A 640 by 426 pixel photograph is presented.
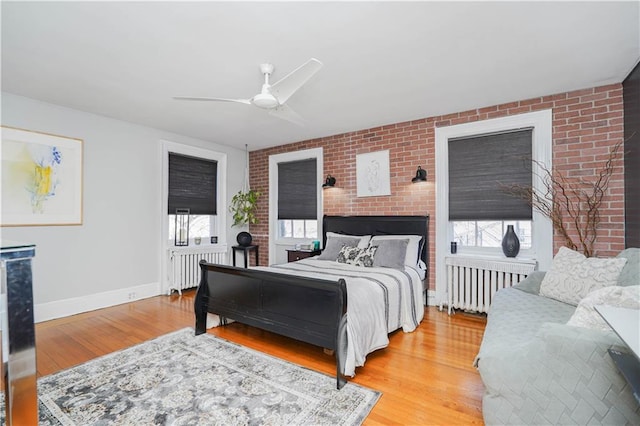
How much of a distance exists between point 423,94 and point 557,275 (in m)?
2.20

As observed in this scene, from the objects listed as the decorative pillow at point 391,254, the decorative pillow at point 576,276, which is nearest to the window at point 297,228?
the decorative pillow at point 391,254

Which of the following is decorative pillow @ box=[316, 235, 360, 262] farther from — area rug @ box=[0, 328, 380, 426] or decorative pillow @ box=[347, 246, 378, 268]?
area rug @ box=[0, 328, 380, 426]

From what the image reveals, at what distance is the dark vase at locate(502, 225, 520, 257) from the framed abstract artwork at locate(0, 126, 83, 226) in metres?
5.28

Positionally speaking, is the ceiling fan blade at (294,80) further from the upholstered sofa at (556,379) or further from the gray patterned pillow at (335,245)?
the gray patterned pillow at (335,245)

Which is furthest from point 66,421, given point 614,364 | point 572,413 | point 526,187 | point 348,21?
point 526,187

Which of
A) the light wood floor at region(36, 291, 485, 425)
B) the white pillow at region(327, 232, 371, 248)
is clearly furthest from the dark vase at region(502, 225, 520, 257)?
the white pillow at region(327, 232, 371, 248)

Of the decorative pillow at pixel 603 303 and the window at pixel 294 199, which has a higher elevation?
the window at pixel 294 199

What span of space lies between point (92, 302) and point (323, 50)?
417 centimetres

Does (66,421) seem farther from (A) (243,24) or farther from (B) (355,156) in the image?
(B) (355,156)

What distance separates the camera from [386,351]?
2770 mm

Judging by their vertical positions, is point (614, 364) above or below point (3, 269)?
below

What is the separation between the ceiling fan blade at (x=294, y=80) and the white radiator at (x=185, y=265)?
10.7 feet

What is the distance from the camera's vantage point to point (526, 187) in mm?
3535

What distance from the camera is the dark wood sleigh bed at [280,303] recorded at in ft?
7.58
